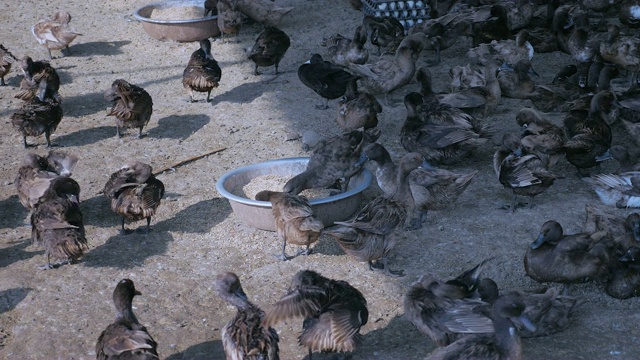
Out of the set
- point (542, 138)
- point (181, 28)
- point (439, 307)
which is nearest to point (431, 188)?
point (542, 138)

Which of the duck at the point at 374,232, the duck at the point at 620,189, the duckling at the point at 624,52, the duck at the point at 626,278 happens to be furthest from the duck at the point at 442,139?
the duckling at the point at 624,52

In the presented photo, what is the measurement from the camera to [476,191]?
8266mm

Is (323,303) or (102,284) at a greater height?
(323,303)

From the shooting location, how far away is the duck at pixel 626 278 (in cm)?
621

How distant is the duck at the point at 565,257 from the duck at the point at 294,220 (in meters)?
1.75

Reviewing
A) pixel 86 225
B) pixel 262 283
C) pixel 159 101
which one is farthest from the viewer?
pixel 159 101

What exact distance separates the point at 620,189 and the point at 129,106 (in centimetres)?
547

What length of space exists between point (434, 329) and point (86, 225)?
3889 millimetres

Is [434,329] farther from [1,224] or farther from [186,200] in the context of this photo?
[1,224]

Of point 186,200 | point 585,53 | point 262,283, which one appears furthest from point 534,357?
point 585,53

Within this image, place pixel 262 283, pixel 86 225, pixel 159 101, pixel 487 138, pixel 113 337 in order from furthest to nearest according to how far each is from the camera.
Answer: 1. pixel 159 101
2. pixel 487 138
3. pixel 86 225
4. pixel 262 283
5. pixel 113 337

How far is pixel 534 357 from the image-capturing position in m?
5.46

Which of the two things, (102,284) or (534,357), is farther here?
(102,284)

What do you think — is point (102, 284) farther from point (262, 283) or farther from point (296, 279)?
point (296, 279)
